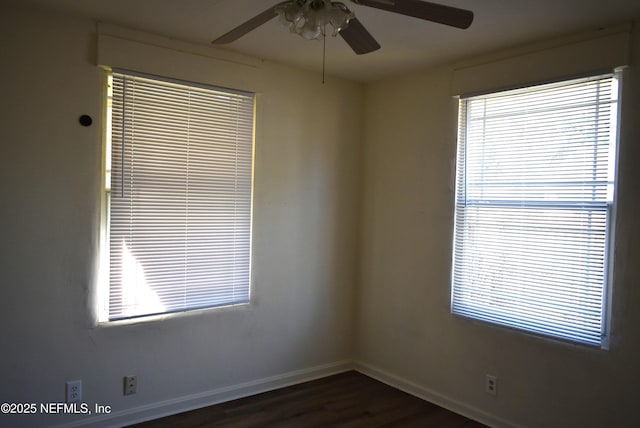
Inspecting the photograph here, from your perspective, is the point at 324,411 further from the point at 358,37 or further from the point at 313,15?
the point at 313,15

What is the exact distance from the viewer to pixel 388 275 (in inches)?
153

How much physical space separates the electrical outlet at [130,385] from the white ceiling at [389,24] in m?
2.17

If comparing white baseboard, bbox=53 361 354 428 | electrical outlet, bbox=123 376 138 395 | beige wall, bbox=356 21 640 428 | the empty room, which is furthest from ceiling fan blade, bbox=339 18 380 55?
white baseboard, bbox=53 361 354 428

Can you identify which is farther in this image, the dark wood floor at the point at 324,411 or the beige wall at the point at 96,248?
the dark wood floor at the point at 324,411

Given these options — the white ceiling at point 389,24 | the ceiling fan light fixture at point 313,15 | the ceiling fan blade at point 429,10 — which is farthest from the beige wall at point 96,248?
the ceiling fan blade at point 429,10

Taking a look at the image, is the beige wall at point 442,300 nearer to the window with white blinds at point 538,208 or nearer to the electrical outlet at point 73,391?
the window with white blinds at point 538,208

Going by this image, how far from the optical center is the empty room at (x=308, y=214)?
8.54 feet

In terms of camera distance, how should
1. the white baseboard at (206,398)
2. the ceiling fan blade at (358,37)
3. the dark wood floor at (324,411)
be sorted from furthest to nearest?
the dark wood floor at (324,411), the white baseboard at (206,398), the ceiling fan blade at (358,37)

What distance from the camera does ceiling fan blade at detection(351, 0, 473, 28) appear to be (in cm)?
174

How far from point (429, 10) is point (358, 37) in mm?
382

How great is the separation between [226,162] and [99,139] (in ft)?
2.72

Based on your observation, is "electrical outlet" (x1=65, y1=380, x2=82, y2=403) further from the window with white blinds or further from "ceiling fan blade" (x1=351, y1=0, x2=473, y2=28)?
"ceiling fan blade" (x1=351, y1=0, x2=473, y2=28)

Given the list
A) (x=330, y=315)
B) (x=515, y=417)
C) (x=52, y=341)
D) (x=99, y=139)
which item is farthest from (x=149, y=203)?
(x=515, y=417)

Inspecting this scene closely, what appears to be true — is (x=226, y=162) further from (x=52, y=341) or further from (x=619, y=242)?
(x=619, y=242)
